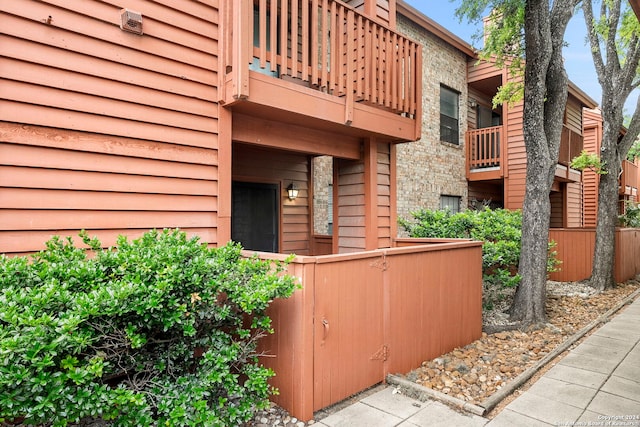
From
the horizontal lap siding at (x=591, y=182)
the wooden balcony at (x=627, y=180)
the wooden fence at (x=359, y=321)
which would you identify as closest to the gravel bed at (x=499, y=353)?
the wooden fence at (x=359, y=321)

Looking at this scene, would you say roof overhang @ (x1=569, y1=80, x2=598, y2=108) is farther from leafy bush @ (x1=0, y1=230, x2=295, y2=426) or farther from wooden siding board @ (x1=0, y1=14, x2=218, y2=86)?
leafy bush @ (x1=0, y1=230, x2=295, y2=426)

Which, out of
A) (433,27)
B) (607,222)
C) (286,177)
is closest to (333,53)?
(286,177)

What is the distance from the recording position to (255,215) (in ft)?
21.6

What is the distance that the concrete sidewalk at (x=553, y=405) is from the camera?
9.34 feet

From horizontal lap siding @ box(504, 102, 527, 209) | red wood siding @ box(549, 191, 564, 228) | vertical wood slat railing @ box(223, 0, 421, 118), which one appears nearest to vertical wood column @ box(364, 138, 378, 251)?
vertical wood slat railing @ box(223, 0, 421, 118)

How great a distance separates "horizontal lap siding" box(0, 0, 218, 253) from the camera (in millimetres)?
2617

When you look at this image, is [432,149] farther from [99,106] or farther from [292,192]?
[99,106]

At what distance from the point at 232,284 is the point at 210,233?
3.78 ft

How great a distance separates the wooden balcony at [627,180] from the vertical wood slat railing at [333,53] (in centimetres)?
1704

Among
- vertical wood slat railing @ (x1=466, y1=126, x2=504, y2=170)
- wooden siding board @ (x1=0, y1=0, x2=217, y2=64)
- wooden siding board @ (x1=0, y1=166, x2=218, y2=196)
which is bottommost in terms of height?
wooden siding board @ (x1=0, y1=166, x2=218, y2=196)

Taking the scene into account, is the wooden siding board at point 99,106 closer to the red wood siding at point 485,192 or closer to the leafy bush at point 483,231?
the leafy bush at point 483,231

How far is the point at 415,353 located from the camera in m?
3.84

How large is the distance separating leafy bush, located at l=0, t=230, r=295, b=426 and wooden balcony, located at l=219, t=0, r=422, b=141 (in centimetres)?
156

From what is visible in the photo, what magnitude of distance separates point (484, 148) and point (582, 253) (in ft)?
13.0
